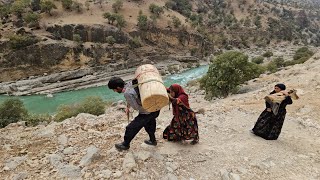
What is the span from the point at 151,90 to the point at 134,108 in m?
0.89

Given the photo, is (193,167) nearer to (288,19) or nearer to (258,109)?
(258,109)

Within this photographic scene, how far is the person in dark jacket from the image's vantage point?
9039 millimetres

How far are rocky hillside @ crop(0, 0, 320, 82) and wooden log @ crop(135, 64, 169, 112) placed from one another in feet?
179

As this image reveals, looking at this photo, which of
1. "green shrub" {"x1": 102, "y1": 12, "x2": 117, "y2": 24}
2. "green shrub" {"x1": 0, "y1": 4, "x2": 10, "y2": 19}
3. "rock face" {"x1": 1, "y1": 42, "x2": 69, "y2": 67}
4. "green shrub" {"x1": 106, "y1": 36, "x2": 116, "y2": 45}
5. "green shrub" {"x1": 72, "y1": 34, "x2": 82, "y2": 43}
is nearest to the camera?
"rock face" {"x1": 1, "y1": 42, "x2": 69, "y2": 67}

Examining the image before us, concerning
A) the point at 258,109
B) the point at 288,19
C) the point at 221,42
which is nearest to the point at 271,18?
the point at 288,19

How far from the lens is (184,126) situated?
8.08 metres

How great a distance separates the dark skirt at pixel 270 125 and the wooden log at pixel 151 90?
13.1 feet

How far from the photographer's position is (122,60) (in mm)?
65938

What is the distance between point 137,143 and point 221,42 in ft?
283

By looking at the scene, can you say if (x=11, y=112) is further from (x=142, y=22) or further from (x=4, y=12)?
(x=142, y=22)

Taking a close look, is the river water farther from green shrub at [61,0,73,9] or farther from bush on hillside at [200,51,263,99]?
green shrub at [61,0,73,9]

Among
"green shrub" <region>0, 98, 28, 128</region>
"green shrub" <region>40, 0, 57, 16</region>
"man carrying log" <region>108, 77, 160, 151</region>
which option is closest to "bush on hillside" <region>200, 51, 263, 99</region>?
"green shrub" <region>0, 98, 28, 128</region>

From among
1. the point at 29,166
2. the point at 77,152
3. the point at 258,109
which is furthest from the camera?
the point at 258,109

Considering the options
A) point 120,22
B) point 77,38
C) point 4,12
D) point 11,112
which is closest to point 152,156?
point 11,112
